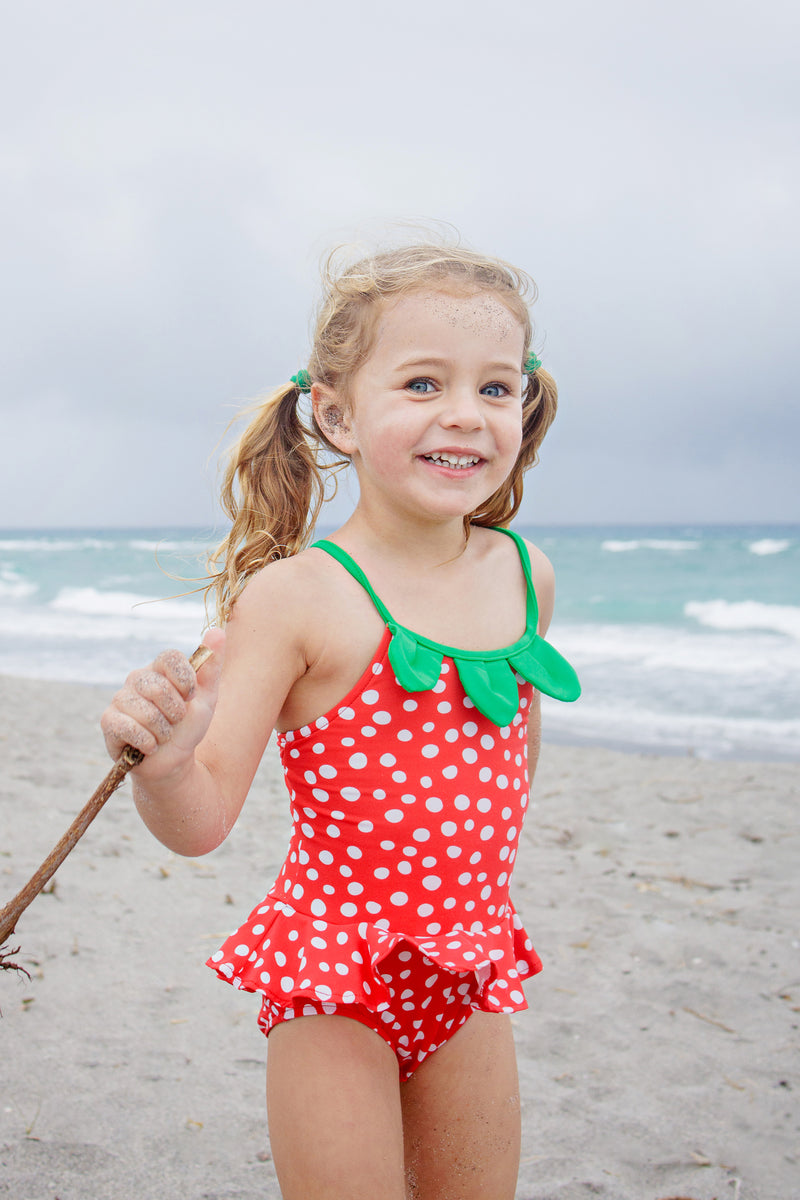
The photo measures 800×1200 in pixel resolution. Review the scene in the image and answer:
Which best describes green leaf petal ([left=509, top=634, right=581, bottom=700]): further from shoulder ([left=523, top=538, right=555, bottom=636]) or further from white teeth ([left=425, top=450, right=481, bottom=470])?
white teeth ([left=425, top=450, right=481, bottom=470])

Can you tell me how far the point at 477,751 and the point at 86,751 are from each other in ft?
19.1

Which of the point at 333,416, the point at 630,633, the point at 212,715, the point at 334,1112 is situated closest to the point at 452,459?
the point at 333,416

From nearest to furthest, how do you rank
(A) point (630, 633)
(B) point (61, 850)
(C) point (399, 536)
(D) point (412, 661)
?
(B) point (61, 850) < (D) point (412, 661) < (C) point (399, 536) < (A) point (630, 633)

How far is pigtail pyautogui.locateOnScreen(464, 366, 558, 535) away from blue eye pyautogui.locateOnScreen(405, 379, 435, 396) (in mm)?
443

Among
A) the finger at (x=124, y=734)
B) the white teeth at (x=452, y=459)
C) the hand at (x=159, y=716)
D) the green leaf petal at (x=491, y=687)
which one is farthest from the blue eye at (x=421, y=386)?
the finger at (x=124, y=734)

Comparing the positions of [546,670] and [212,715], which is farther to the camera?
[546,670]

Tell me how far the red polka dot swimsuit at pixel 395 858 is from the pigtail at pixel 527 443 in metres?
0.54

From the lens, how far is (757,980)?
3840mm

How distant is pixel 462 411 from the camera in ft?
5.87

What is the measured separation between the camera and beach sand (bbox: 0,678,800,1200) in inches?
105

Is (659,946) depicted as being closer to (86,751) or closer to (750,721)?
(86,751)

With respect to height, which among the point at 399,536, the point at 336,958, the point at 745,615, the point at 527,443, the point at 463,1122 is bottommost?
the point at 745,615

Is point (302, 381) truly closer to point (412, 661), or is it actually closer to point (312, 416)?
point (312, 416)

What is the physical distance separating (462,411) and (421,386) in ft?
0.36
